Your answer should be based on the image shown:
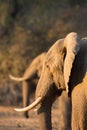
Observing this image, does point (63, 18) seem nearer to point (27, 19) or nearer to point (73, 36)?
point (27, 19)

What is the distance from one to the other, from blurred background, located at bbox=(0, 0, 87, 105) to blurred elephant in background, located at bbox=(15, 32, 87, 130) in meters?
13.8

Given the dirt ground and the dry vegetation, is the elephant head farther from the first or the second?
the dry vegetation

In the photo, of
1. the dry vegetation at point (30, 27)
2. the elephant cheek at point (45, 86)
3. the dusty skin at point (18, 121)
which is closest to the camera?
the elephant cheek at point (45, 86)

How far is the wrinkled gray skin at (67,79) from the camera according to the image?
22.6 feet

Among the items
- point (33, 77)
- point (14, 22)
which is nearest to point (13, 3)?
point (14, 22)

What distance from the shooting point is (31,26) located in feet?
77.8

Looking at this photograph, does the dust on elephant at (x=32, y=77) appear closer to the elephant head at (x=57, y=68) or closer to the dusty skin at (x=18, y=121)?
the dusty skin at (x=18, y=121)

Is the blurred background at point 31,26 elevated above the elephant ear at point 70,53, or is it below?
below

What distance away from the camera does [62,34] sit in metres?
23.7

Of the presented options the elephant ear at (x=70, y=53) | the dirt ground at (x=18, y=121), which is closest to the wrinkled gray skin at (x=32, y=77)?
the dirt ground at (x=18, y=121)

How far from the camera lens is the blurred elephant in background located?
22.6ft

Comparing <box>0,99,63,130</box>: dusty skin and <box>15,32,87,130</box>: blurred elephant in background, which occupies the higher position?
<box>15,32,87,130</box>: blurred elephant in background

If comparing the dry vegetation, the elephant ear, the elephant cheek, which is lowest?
the dry vegetation

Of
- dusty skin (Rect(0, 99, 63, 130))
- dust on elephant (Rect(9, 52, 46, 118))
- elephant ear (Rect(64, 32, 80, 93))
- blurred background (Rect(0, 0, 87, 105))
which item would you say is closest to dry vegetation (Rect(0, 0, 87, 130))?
blurred background (Rect(0, 0, 87, 105))
